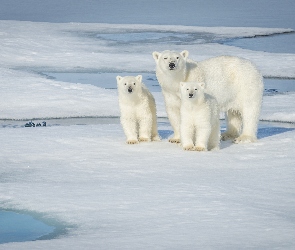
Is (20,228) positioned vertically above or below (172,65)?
below

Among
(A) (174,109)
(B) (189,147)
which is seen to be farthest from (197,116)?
(A) (174,109)

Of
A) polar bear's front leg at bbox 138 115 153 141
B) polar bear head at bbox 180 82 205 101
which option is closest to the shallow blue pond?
polar bear head at bbox 180 82 205 101

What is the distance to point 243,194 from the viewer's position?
17.0 ft

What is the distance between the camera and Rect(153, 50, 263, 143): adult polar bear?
6.73 meters

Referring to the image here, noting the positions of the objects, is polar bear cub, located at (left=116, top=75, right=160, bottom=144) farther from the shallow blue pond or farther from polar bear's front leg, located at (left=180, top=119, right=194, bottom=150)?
the shallow blue pond

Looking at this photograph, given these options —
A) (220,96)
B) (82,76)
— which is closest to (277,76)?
(82,76)

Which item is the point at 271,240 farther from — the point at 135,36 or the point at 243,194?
the point at 135,36

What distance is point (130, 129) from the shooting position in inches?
270

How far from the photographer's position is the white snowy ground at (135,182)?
4.26m

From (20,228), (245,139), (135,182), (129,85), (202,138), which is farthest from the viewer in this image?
(245,139)

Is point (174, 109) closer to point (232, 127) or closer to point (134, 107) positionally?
point (134, 107)

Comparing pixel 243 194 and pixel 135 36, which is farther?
pixel 135 36

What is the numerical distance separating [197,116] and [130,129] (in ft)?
2.43

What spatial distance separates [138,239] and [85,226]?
1.47 ft
